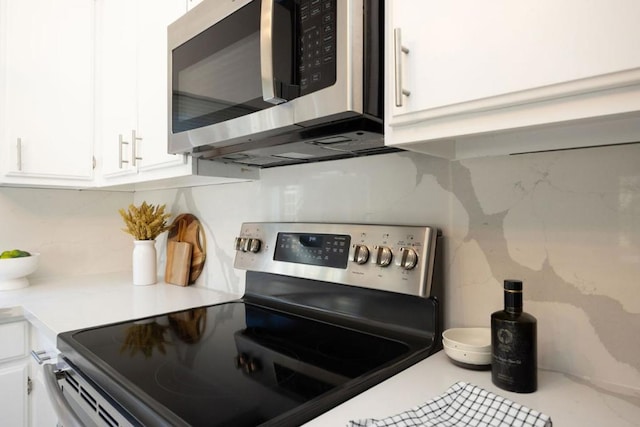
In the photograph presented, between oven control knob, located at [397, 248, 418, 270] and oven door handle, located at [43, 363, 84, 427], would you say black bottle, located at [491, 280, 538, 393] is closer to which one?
oven control knob, located at [397, 248, 418, 270]

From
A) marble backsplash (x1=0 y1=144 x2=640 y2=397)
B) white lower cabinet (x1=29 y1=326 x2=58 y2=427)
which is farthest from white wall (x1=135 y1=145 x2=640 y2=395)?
white lower cabinet (x1=29 y1=326 x2=58 y2=427)

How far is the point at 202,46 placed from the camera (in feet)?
3.38

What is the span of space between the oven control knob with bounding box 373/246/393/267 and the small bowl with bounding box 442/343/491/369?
23cm

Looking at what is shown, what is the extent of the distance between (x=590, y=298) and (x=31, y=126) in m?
1.99

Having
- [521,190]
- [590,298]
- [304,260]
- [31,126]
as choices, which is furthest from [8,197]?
[590,298]

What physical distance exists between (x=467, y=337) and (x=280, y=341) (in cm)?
42

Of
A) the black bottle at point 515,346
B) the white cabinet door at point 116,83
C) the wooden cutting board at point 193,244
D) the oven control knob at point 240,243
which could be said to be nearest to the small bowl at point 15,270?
the white cabinet door at point 116,83

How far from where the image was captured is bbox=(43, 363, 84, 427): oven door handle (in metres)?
0.81

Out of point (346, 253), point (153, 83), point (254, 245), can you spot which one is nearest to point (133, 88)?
point (153, 83)

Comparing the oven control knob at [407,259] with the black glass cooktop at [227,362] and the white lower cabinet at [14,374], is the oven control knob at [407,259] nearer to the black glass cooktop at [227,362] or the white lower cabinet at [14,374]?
the black glass cooktop at [227,362]

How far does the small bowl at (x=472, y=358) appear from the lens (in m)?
0.72

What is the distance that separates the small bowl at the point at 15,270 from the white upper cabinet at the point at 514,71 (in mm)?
1725

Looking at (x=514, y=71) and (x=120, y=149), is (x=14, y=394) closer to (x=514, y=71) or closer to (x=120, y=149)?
(x=120, y=149)

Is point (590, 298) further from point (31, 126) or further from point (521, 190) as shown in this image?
point (31, 126)
